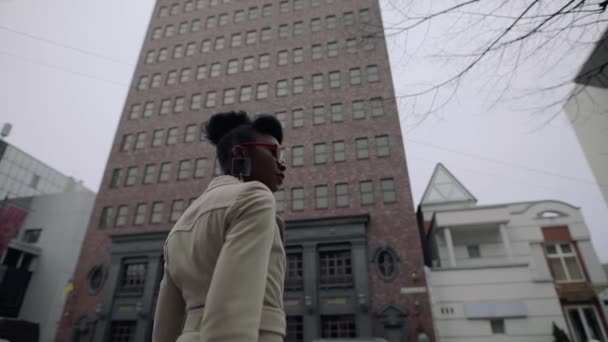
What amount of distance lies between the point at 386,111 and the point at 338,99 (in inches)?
159

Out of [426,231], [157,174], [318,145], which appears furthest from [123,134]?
[426,231]

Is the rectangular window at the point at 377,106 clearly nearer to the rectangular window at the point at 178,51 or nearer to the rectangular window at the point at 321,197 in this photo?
the rectangular window at the point at 321,197

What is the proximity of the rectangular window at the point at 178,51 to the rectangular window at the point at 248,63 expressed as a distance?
24.6 ft

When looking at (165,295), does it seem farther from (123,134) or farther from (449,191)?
(123,134)

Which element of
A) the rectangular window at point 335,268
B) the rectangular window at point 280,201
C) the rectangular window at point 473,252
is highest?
the rectangular window at point 280,201

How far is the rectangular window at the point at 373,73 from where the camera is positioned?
2580cm

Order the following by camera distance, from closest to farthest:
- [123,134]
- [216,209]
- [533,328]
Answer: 1. [216,209]
2. [533,328]
3. [123,134]

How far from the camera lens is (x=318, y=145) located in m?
24.6

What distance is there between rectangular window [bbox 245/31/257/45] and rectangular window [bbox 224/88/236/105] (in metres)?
5.71

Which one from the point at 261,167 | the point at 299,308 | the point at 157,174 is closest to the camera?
the point at 261,167

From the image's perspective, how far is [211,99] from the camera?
2912 cm

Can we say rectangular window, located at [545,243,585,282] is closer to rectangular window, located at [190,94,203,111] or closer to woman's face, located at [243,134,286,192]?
woman's face, located at [243,134,286,192]

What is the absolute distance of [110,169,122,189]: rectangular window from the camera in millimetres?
27280

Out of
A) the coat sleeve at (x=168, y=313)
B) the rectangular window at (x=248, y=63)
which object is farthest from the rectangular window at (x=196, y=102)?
the coat sleeve at (x=168, y=313)
